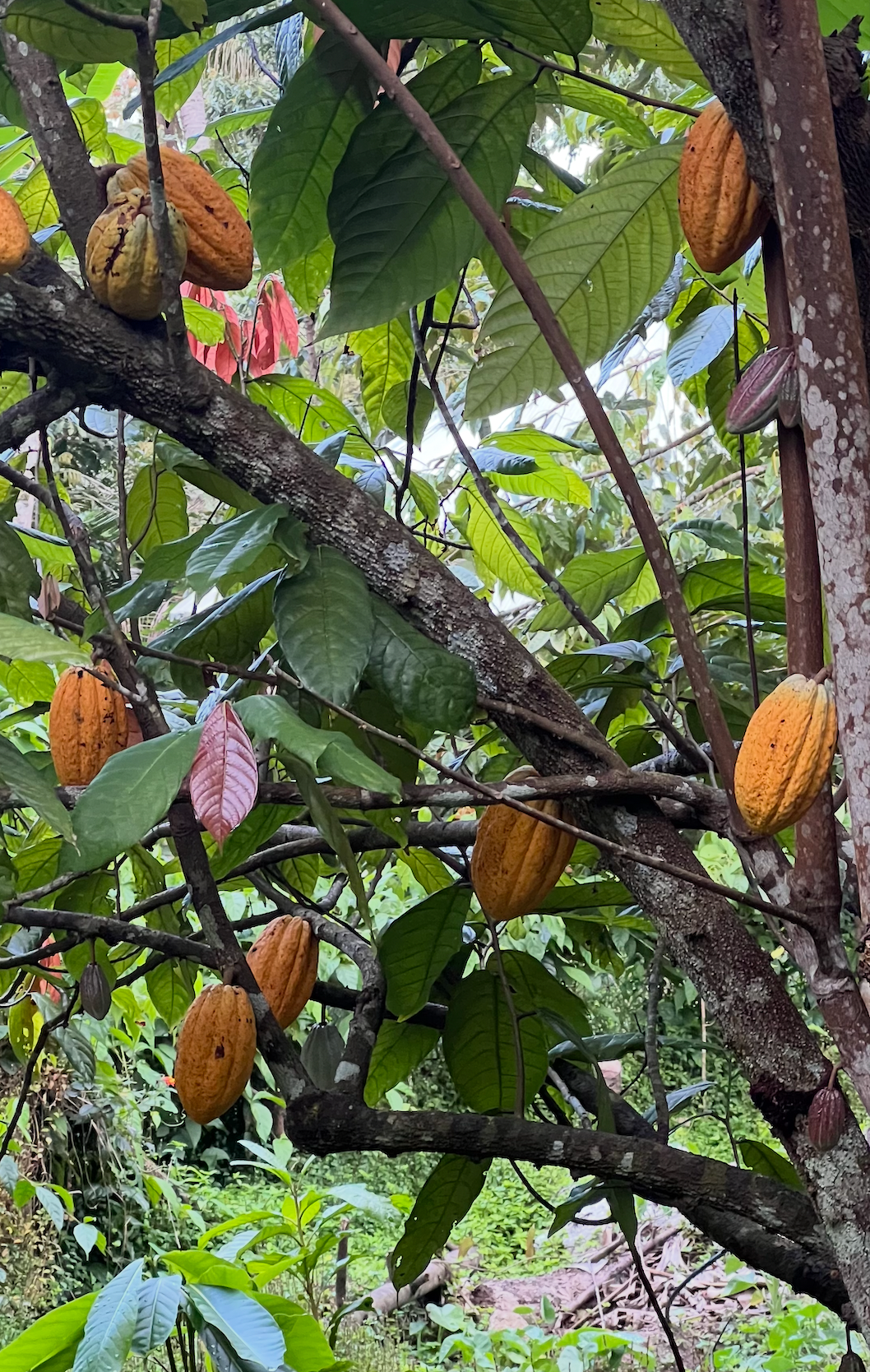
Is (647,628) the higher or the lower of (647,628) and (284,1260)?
the higher

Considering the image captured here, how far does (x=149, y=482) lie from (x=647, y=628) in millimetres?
432

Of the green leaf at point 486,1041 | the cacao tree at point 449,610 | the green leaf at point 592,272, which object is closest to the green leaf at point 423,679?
the cacao tree at point 449,610

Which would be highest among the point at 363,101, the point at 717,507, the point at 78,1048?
the point at 717,507

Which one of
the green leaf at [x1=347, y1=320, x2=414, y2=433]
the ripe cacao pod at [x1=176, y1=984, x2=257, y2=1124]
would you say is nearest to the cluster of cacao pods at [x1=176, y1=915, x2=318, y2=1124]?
the ripe cacao pod at [x1=176, y1=984, x2=257, y2=1124]

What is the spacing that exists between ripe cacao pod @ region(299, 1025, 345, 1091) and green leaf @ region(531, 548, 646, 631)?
0.40 meters

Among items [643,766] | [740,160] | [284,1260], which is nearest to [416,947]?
[643,766]

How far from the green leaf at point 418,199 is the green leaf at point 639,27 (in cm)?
7

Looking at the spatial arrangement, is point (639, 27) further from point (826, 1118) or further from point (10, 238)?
point (826, 1118)

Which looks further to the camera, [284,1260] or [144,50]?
[284,1260]

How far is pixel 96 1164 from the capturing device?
10.8 feet

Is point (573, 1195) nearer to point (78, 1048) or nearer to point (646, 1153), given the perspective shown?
point (646, 1153)

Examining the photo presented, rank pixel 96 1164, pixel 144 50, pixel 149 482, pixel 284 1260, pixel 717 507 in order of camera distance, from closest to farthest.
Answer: pixel 144 50, pixel 149 482, pixel 284 1260, pixel 96 1164, pixel 717 507

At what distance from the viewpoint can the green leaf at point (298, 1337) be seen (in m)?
1.42

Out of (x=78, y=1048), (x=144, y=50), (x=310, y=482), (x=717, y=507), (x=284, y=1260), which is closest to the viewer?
(x=144, y=50)
